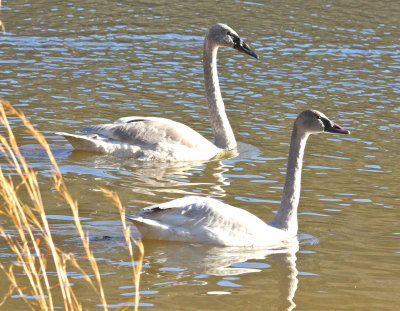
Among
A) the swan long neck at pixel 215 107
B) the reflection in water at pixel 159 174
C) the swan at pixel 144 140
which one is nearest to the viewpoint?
the reflection in water at pixel 159 174

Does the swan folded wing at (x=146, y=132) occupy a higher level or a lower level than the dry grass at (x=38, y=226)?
lower

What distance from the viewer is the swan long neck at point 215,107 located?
1345 centimetres

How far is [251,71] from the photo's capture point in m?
18.5

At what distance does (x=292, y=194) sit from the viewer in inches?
357


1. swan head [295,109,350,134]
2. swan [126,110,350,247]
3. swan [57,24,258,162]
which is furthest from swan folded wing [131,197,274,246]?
swan [57,24,258,162]

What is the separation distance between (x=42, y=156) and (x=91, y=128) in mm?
820

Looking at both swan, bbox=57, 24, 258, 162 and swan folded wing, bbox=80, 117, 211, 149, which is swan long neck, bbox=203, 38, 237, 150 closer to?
swan, bbox=57, 24, 258, 162

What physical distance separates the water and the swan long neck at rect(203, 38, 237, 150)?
1.08 ft

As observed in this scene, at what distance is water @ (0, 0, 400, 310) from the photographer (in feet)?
25.3

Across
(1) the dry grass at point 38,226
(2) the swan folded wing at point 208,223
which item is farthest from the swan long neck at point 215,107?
(1) the dry grass at point 38,226

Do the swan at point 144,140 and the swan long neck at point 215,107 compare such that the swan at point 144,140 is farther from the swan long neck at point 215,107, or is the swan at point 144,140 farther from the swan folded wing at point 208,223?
the swan folded wing at point 208,223

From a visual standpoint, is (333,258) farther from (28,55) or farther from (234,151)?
(28,55)

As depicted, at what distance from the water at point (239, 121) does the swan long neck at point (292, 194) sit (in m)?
0.29

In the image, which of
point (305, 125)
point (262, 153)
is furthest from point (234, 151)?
point (305, 125)
